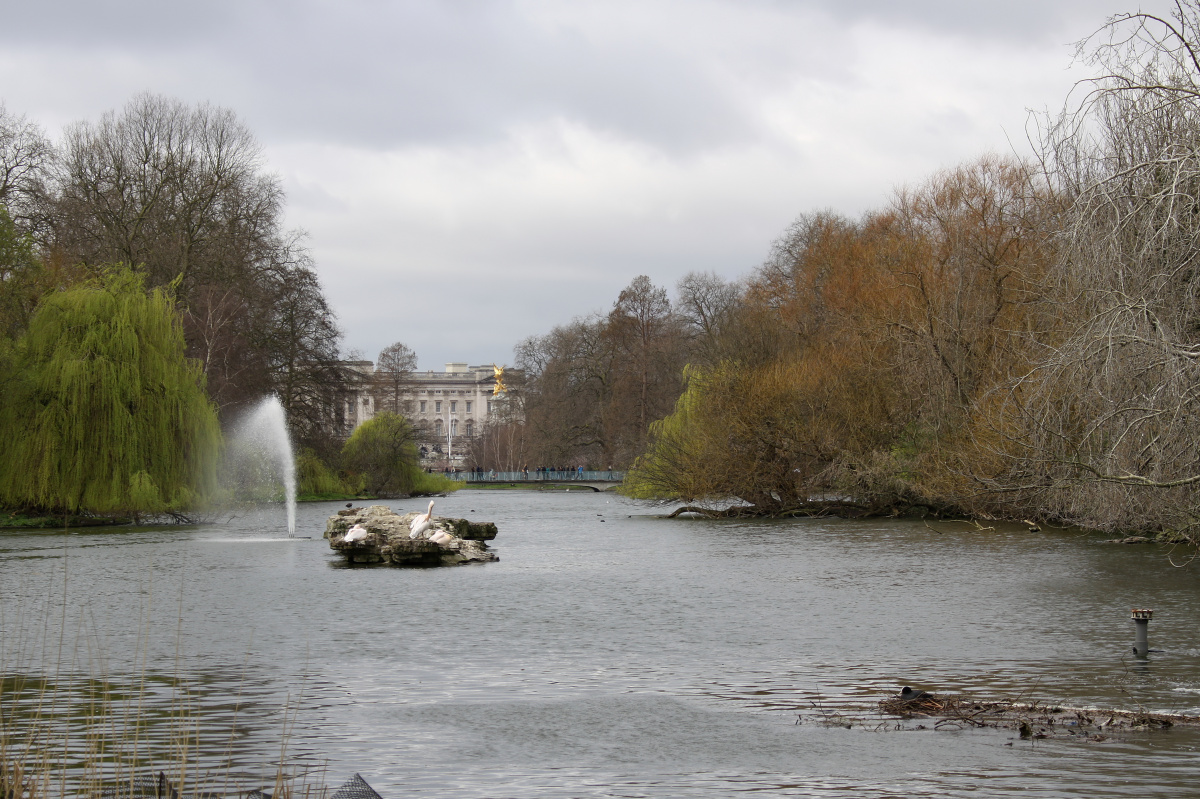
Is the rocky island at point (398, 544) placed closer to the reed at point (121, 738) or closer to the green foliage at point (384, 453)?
the reed at point (121, 738)

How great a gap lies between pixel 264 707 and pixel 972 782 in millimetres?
5910

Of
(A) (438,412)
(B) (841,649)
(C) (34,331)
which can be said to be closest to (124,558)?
(C) (34,331)

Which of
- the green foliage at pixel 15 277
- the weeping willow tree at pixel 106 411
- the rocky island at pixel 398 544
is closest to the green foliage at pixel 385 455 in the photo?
the green foliage at pixel 15 277

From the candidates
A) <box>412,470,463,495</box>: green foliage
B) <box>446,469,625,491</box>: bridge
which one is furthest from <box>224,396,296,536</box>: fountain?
<box>446,469,625,491</box>: bridge

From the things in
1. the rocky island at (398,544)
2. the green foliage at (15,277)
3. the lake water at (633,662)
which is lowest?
the lake water at (633,662)

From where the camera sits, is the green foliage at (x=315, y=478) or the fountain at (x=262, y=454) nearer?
the fountain at (x=262, y=454)

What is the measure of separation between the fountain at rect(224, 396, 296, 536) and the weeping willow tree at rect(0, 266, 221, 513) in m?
7.61

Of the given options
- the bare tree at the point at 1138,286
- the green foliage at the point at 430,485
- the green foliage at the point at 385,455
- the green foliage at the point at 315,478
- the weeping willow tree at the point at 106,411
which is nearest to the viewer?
the bare tree at the point at 1138,286

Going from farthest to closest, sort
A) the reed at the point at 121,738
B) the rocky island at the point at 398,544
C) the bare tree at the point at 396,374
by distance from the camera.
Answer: the bare tree at the point at 396,374
the rocky island at the point at 398,544
the reed at the point at 121,738

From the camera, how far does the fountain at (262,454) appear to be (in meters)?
44.5

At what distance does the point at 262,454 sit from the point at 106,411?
566 inches

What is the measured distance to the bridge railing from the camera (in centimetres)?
8794

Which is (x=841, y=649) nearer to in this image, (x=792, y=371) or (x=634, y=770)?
(x=634, y=770)

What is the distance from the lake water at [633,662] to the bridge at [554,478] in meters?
57.3
